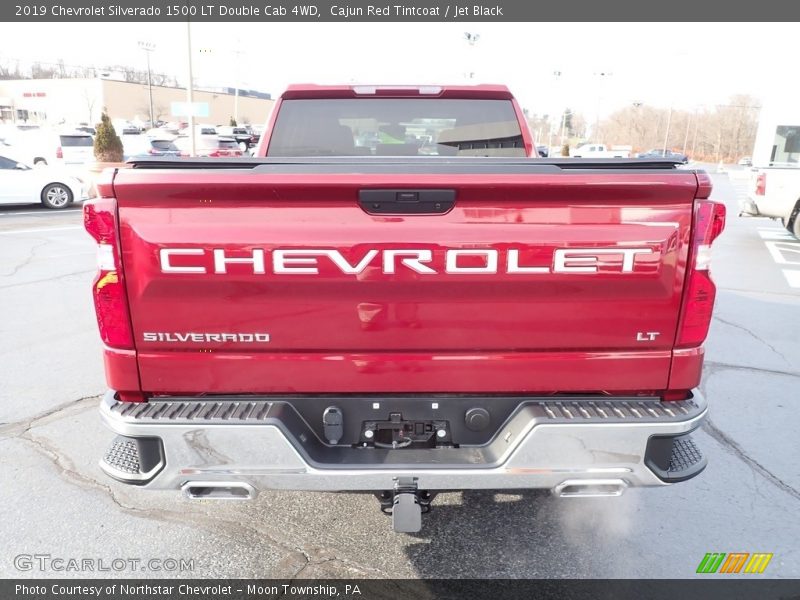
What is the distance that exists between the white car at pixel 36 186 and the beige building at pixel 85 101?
69831 millimetres

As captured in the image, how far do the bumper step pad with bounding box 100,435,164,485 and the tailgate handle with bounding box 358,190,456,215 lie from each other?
1167mm

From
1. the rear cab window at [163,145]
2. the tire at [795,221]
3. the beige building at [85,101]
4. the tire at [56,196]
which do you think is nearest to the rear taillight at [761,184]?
the tire at [795,221]

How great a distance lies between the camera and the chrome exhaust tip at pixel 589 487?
223cm

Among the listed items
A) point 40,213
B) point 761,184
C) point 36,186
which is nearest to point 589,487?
point 761,184

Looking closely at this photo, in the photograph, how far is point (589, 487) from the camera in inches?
90.0

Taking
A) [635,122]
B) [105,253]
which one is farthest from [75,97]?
[105,253]

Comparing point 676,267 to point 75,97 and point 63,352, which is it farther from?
point 75,97

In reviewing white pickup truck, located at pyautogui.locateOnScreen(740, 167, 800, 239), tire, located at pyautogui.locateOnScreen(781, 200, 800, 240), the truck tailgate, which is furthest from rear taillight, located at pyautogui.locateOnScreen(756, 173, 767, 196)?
the truck tailgate

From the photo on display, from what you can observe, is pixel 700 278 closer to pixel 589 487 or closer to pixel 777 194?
pixel 589 487

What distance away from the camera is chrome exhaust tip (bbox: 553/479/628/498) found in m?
2.23

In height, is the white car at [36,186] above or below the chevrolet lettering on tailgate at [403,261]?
below

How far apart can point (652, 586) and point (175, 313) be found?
7.67 ft

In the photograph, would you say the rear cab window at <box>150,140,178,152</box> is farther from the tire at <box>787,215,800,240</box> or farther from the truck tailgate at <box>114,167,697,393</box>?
the truck tailgate at <box>114,167,697,393</box>

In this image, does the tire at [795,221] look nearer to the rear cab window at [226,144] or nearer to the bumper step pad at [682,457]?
the bumper step pad at [682,457]
